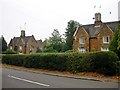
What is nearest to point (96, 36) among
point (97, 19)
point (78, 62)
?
point (97, 19)

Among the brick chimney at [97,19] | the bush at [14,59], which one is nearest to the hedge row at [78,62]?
the bush at [14,59]

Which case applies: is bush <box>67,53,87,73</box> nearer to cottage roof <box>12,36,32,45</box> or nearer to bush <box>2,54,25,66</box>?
bush <box>2,54,25,66</box>

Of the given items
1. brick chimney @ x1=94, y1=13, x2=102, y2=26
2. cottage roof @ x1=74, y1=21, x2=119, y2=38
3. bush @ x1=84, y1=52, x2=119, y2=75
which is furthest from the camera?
brick chimney @ x1=94, y1=13, x2=102, y2=26

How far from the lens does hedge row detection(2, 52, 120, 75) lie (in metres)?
19.4

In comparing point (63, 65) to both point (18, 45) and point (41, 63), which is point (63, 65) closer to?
point (41, 63)

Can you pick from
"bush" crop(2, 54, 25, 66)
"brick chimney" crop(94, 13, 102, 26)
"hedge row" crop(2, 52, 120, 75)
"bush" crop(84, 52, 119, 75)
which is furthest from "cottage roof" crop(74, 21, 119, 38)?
"bush" crop(84, 52, 119, 75)

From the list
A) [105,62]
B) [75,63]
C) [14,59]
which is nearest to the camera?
[105,62]

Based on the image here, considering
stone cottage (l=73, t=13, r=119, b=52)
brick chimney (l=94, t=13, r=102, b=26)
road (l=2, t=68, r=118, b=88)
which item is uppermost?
brick chimney (l=94, t=13, r=102, b=26)

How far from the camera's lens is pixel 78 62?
22.2 m

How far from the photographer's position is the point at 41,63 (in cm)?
2794

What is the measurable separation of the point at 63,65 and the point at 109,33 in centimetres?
3129

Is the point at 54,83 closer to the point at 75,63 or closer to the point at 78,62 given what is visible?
the point at 78,62

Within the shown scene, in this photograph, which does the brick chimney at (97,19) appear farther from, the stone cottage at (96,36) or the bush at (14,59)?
the bush at (14,59)

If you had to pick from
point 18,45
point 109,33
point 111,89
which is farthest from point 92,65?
point 18,45
